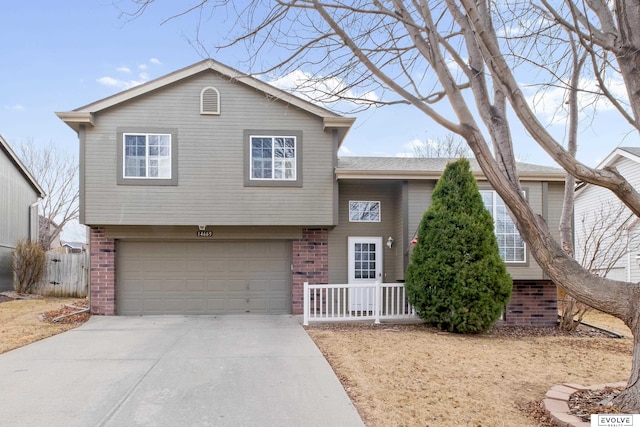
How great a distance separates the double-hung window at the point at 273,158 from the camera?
11070 millimetres

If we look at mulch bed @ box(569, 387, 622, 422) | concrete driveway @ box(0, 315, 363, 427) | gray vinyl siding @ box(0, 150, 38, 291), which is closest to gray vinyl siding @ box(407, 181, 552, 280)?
concrete driveway @ box(0, 315, 363, 427)

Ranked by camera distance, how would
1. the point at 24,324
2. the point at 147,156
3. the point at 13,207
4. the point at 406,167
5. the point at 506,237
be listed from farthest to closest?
the point at 13,207, the point at 406,167, the point at 506,237, the point at 147,156, the point at 24,324

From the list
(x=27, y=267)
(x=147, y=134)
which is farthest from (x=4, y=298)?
(x=147, y=134)

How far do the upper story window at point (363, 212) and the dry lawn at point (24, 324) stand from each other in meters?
6.75

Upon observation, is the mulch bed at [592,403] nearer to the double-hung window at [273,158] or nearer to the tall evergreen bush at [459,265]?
the tall evergreen bush at [459,265]

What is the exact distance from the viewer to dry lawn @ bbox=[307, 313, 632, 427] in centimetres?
466

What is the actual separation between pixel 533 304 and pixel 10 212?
18.6 meters

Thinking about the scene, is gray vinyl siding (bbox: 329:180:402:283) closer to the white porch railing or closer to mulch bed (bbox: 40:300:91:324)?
the white porch railing

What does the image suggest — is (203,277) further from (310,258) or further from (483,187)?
(483,187)

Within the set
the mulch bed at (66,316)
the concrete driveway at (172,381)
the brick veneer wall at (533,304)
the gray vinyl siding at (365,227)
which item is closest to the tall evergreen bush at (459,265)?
the brick veneer wall at (533,304)

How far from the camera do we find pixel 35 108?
18.2m

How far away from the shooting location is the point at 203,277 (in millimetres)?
11516

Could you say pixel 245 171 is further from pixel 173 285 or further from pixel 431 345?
pixel 431 345

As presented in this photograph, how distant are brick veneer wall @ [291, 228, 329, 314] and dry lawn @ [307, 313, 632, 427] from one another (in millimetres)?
1926
